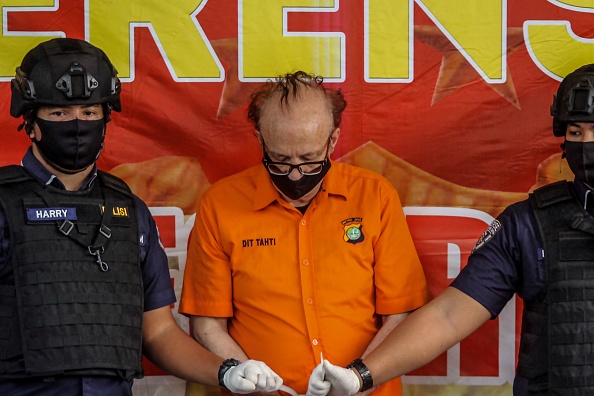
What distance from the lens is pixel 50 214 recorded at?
389 cm

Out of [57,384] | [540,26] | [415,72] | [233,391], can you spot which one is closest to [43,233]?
[57,384]

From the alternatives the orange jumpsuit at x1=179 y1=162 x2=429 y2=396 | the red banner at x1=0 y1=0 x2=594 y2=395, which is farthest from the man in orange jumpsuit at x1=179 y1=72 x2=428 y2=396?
the red banner at x1=0 y1=0 x2=594 y2=395

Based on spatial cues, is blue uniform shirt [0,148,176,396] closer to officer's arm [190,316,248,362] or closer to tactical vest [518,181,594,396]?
officer's arm [190,316,248,362]

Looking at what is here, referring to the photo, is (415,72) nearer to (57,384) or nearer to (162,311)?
(162,311)

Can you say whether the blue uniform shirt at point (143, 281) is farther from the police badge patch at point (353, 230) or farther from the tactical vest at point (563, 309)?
the tactical vest at point (563, 309)

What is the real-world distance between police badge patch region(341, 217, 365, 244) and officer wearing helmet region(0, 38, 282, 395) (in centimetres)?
63

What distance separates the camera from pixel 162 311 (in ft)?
13.6

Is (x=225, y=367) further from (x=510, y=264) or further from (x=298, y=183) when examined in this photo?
(x=510, y=264)

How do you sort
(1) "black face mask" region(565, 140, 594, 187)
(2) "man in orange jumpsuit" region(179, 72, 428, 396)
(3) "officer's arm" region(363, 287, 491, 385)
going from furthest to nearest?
1. (2) "man in orange jumpsuit" region(179, 72, 428, 396)
2. (3) "officer's arm" region(363, 287, 491, 385)
3. (1) "black face mask" region(565, 140, 594, 187)

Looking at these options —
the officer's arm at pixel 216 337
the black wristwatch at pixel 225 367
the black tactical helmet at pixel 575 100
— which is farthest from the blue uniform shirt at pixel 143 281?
the black tactical helmet at pixel 575 100

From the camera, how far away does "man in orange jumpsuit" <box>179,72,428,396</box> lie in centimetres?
415

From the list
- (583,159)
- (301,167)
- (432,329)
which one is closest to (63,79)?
(301,167)

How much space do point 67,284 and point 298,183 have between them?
0.87 metres

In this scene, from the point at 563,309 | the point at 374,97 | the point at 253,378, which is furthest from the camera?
the point at 374,97
